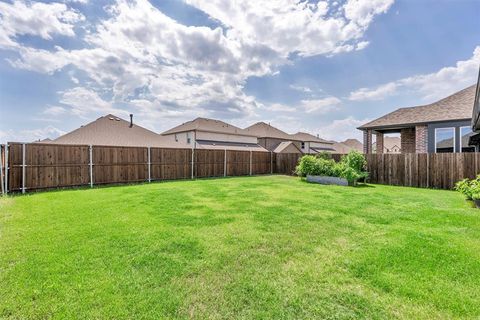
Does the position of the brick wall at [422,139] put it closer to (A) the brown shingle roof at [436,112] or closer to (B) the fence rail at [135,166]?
(A) the brown shingle roof at [436,112]

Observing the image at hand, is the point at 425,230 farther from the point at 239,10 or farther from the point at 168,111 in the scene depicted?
the point at 168,111

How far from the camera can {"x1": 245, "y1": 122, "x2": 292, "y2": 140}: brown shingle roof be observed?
34906mm

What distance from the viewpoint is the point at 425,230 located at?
4.32 meters

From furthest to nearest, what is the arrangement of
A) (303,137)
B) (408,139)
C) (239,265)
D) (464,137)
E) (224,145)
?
1. (303,137)
2. (224,145)
3. (408,139)
4. (464,137)
5. (239,265)

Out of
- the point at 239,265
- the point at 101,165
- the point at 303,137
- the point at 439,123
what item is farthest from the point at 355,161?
the point at 303,137

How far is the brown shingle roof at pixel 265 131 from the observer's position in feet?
115

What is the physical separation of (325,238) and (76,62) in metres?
12.0

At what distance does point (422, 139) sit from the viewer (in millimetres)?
13570

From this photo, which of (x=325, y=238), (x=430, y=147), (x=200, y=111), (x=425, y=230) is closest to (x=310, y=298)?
(x=325, y=238)

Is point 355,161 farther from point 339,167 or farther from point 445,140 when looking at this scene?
point 445,140

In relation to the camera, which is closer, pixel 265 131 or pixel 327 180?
pixel 327 180

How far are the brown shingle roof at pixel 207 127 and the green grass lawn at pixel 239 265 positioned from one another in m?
22.6

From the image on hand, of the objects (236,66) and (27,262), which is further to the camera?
(236,66)

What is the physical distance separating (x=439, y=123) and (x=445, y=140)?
97 centimetres
